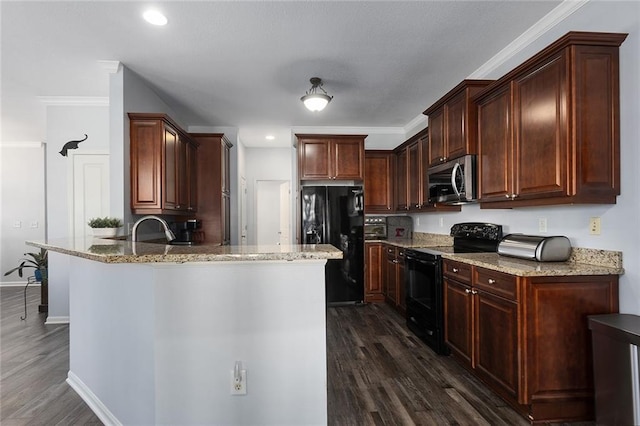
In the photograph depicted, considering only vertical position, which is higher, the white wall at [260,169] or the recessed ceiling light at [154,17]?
the recessed ceiling light at [154,17]

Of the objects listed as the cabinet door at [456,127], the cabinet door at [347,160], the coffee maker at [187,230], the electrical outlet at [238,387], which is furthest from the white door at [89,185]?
the cabinet door at [456,127]

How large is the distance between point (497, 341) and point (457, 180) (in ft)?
4.66

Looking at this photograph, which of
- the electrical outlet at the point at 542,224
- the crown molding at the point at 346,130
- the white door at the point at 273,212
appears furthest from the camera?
the white door at the point at 273,212

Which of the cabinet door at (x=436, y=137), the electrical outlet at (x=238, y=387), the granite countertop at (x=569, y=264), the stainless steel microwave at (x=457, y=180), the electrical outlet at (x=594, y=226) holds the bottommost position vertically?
the electrical outlet at (x=238, y=387)

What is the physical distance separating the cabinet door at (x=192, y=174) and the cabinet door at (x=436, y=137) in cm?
297

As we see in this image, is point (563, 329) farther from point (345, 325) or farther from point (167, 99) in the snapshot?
point (167, 99)

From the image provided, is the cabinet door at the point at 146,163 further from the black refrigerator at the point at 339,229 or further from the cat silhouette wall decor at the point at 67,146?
the black refrigerator at the point at 339,229

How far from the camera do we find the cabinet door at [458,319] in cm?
247

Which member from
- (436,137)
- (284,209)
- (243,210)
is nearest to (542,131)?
(436,137)

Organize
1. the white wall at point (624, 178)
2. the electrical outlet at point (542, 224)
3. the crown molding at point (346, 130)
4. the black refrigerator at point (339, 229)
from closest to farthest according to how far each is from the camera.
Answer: the white wall at point (624, 178) → the electrical outlet at point (542, 224) → the black refrigerator at point (339, 229) → the crown molding at point (346, 130)

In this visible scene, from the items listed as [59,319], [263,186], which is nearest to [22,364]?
[59,319]

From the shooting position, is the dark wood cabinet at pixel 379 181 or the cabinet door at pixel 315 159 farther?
the dark wood cabinet at pixel 379 181

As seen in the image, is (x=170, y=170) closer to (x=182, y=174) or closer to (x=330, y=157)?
(x=182, y=174)

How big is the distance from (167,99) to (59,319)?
9.86 ft
